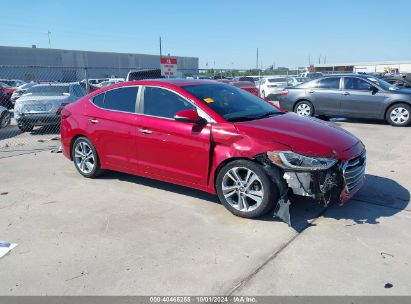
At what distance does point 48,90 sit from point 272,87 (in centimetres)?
1422

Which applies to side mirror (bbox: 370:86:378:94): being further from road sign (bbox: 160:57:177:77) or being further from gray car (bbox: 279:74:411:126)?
road sign (bbox: 160:57:177:77)

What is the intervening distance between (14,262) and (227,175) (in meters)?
2.32

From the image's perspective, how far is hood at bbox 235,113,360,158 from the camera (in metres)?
4.14

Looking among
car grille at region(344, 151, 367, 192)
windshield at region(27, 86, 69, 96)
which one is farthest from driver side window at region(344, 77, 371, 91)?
windshield at region(27, 86, 69, 96)

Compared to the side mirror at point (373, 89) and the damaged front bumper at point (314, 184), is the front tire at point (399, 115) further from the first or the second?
the damaged front bumper at point (314, 184)

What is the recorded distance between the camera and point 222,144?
4.45m

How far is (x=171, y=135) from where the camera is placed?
15.9 feet

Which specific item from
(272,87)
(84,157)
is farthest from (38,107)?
(272,87)

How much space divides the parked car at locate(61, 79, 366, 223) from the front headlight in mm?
10

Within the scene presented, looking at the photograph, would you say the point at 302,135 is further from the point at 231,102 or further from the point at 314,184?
the point at 231,102

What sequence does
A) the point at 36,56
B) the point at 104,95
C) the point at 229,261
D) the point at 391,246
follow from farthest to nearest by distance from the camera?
the point at 36,56, the point at 104,95, the point at 391,246, the point at 229,261

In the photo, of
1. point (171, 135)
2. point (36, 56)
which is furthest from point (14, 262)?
point (36, 56)

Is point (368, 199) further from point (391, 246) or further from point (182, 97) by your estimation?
point (182, 97)

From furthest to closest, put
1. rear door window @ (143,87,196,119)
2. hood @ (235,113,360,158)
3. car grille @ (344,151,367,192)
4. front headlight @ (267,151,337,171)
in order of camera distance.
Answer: rear door window @ (143,87,196,119) < car grille @ (344,151,367,192) < hood @ (235,113,360,158) < front headlight @ (267,151,337,171)
